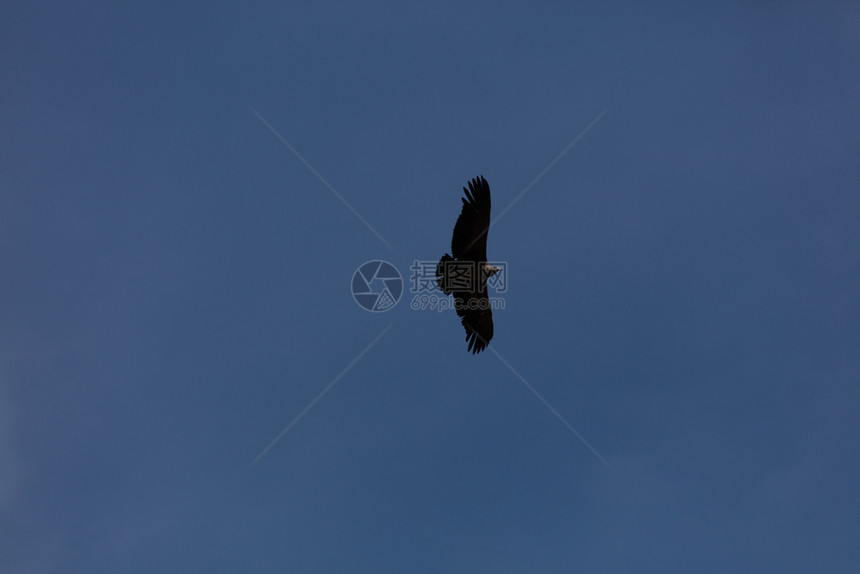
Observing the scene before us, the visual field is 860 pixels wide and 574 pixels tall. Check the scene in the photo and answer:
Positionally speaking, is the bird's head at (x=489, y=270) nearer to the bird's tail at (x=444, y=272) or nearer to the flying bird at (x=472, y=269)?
the flying bird at (x=472, y=269)

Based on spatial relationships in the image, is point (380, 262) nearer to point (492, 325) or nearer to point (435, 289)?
point (435, 289)

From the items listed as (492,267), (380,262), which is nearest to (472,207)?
(492,267)

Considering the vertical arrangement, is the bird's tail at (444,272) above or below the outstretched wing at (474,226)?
below

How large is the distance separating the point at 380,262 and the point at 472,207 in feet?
14.8

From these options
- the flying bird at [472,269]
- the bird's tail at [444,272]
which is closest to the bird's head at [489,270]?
the flying bird at [472,269]

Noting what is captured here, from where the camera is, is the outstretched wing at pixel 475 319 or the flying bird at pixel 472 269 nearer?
the flying bird at pixel 472 269

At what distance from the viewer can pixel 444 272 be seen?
22234 millimetres

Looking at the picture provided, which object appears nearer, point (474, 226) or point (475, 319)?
point (474, 226)

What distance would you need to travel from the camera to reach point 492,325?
77.7ft

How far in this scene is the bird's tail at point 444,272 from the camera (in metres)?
22.1

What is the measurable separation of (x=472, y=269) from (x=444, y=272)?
0.99 metres

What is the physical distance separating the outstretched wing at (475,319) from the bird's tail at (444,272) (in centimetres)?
79

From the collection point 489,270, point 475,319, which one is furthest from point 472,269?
point 475,319

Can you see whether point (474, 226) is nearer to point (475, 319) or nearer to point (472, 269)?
point (472, 269)
